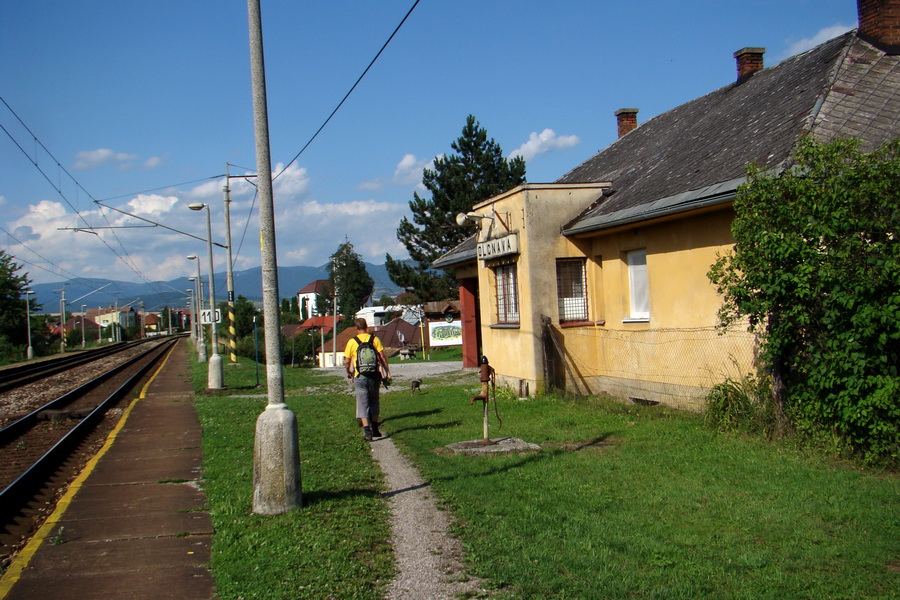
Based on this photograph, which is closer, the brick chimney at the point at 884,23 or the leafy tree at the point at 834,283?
the leafy tree at the point at 834,283

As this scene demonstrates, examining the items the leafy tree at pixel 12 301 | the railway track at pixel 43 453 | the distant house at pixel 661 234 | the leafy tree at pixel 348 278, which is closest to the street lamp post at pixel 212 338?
the railway track at pixel 43 453

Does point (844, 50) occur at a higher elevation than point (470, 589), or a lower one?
higher

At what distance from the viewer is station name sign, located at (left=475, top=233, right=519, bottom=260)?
14289 mm

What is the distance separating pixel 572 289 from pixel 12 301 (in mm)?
61253

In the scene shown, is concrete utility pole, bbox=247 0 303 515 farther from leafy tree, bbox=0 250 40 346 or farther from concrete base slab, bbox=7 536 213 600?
leafy tree, bbox=0 250 40 346

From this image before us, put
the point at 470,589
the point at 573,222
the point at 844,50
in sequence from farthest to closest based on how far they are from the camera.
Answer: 1. the point at 573,222
2. the point at 844,50
3. the point at 470,589

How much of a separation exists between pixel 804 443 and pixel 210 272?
26.1m

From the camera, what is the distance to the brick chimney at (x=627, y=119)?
21516 millimetres

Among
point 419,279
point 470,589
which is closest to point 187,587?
point 470,589

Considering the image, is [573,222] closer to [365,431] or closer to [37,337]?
[365,431]

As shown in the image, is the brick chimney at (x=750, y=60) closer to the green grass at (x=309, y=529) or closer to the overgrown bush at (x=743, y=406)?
the overgrown bush at (x=743, y=406)

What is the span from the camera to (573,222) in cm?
1430

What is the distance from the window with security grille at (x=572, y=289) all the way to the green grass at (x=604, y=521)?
4.31 meters

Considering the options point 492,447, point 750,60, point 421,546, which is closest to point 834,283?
Answer: point 492,447
